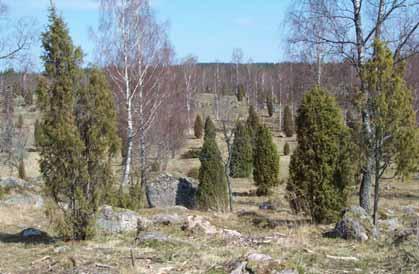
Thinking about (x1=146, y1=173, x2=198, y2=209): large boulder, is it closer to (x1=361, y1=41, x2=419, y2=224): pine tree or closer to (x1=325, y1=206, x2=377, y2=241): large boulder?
(x1=361, y1=41, x2=419, y2=224): pine tree

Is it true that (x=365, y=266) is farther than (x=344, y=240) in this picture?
No

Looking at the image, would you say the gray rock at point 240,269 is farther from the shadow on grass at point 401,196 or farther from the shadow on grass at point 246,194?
the shadow on grass at point 246,194

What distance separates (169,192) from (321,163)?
226 inches

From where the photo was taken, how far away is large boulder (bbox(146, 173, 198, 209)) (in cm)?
1445

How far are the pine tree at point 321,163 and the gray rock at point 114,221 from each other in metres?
2.93

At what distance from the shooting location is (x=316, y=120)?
32.3 ft

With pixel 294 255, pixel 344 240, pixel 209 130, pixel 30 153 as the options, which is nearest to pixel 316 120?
pixel 344 240

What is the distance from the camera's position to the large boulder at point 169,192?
14.4m

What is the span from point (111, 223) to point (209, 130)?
1885 centimetres

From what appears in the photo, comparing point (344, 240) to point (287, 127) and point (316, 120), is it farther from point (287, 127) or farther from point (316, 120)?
point (287, 127)

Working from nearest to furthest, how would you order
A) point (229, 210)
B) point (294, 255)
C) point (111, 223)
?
point (294, 255) < point (111, 223) < point (229, 210)

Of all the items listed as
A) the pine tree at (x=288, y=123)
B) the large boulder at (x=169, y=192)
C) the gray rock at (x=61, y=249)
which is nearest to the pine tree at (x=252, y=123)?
the large boulder at (x=169, y=192)

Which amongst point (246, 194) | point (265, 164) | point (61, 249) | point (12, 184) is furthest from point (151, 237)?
point (265, 164)

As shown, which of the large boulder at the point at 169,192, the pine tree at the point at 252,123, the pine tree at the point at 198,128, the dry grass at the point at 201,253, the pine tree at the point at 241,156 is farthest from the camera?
the pine tree at the point at 198,128
